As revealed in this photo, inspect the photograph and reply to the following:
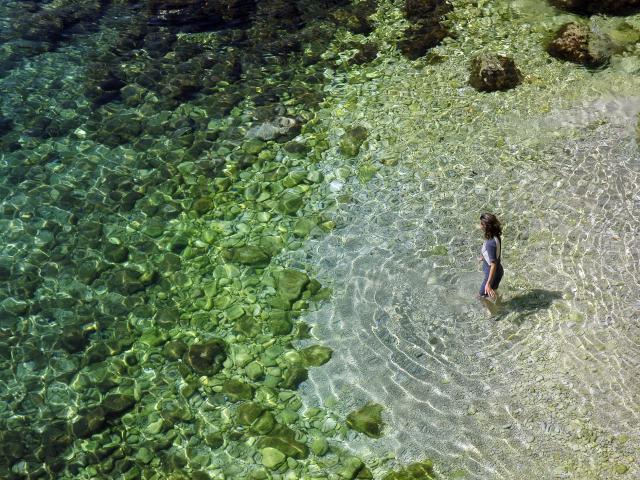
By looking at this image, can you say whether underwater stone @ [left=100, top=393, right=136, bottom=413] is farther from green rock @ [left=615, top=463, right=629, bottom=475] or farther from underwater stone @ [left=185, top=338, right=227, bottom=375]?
green rock @ [left=615, top=463, right=629, bottom=475]

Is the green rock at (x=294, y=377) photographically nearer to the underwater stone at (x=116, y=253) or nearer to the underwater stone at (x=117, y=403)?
the underwater stone at (x=117, y=403)

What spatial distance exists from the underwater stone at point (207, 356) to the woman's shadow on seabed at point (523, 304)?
3.91 metres

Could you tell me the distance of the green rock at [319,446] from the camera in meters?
8.20

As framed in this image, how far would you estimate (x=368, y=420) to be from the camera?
839 centimetres

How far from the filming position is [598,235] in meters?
10.1

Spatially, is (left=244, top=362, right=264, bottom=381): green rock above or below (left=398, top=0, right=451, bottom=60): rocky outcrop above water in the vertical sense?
below

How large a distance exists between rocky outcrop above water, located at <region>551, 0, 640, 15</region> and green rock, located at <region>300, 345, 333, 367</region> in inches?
404

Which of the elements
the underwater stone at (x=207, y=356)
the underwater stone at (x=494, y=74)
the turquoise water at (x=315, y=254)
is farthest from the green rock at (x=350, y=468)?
the underwater stone at (x=494, y=74)

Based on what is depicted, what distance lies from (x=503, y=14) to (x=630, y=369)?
31.2 feet

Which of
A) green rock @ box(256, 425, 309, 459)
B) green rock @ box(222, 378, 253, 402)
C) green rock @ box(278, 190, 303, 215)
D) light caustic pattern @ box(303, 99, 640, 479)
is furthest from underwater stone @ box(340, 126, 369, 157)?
green rock @ box(256, 425, 309, 459)

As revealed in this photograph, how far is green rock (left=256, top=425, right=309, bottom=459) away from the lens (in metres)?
8.21

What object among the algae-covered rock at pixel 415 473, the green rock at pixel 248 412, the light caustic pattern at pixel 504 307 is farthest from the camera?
the green rock at pixel 248 412

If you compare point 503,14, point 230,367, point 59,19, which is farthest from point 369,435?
point 59,19

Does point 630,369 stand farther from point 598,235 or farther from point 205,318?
point 205,318
